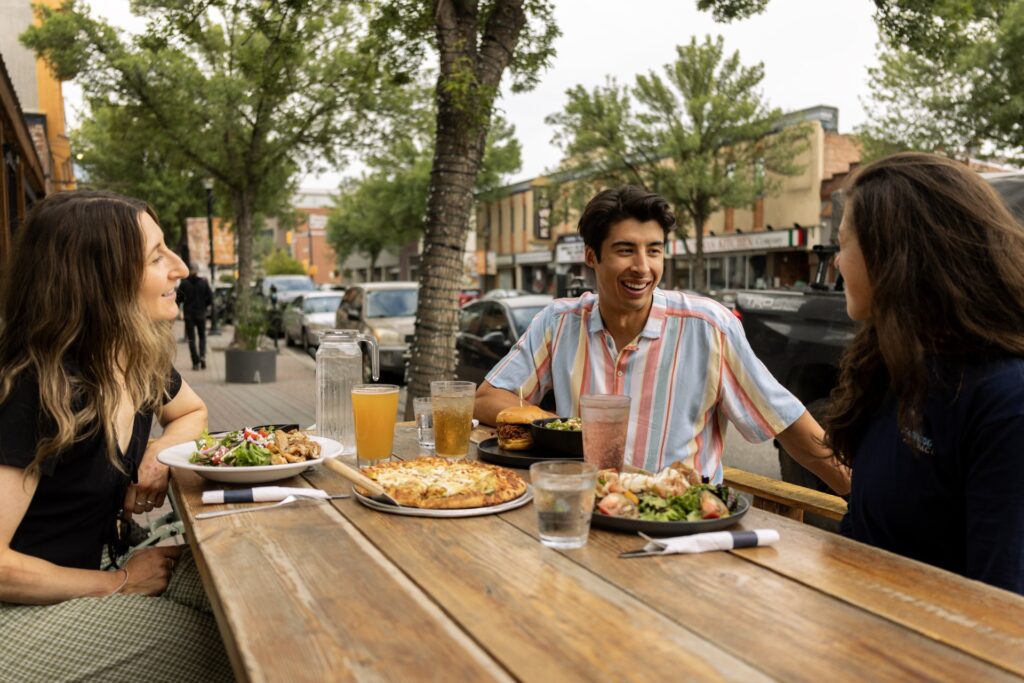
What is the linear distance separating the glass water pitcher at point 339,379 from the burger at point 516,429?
46 centimetres

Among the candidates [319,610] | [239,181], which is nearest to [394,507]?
[319,610]

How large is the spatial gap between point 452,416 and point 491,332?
7.64m

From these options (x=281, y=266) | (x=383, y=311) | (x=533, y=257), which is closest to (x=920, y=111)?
(x=383, y=311)

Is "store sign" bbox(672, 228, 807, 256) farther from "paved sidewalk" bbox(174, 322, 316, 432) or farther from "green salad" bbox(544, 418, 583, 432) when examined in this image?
"green salad" bbox(544, 418, 583, 432)

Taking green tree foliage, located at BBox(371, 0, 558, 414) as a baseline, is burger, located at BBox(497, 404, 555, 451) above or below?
below

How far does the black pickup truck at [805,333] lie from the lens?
564 centimetres

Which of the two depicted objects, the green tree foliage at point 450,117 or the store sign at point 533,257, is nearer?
the green tree foliage at point 450,117

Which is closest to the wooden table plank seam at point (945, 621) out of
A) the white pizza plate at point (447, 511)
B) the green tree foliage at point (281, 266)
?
the white pizza plate at point (447, 511)

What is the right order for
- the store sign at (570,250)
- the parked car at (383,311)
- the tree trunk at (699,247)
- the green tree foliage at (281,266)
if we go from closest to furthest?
the parked car at (383,311) < the tree trunk at (699,247) < the store sign at (570,250) < the green tree foliage at (281,266)

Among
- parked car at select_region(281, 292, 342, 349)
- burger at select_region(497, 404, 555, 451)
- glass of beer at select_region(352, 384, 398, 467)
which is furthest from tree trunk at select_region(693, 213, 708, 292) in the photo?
glass of beer at select_region(352, 384, 398, 467)

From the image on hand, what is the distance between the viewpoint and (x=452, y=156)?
255 inches

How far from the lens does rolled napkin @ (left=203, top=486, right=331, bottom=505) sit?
2131mm

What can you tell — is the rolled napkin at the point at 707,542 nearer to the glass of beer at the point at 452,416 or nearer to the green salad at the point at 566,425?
the green salad at the point at 566,425

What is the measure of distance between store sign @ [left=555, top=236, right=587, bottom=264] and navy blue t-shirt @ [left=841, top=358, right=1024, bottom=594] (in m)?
34.3
